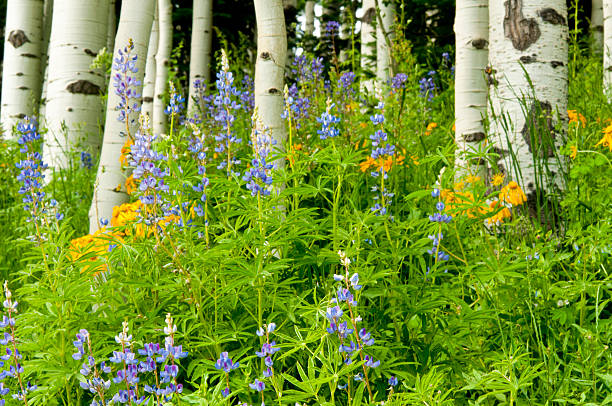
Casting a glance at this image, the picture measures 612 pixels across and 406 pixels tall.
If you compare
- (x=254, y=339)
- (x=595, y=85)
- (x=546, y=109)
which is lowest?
(x=254, y=339)

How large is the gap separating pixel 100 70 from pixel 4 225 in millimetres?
1450

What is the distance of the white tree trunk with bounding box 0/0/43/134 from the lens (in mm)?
6383

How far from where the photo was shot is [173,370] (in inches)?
60.2

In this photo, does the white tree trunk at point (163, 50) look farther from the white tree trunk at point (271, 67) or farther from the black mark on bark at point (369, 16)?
the white tree trunk at point (271, 67)

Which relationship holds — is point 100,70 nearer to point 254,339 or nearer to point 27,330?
point 27,330

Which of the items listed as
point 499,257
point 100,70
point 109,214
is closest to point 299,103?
point 109,214

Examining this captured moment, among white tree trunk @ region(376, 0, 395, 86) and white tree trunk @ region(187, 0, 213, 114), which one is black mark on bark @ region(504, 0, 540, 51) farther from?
white tree trunk @ region(187, 0, 213, 114)

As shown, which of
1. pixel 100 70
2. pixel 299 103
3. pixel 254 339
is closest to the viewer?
pixel 254 339

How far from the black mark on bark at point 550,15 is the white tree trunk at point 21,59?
208 inches

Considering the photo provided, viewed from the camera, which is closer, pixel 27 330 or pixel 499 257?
pixel 27 330

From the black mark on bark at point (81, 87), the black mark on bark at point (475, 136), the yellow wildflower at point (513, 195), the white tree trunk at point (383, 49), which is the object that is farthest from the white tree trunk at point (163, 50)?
the yellow wildflower at point (513, 195)

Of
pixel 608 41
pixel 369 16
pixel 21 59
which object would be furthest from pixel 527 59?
pixel 21 59

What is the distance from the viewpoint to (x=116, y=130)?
348 centimetres

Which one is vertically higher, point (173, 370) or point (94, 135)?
point (94, 135)
